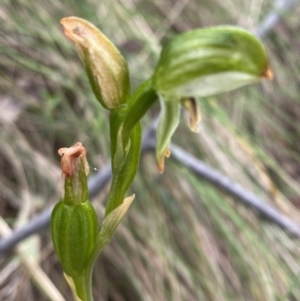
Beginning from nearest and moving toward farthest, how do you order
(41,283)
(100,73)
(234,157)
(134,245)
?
(100,73)
(41,283)
(134,245)
(234,157)

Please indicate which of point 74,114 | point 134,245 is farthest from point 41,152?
point 134,245

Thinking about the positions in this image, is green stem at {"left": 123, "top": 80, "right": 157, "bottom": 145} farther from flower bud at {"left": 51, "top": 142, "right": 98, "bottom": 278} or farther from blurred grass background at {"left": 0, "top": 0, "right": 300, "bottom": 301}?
blurred grass background at {"left": 0, "top": 0, "right": 300, "bottom": 301}

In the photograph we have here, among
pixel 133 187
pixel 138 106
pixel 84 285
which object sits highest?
pixel 138 106

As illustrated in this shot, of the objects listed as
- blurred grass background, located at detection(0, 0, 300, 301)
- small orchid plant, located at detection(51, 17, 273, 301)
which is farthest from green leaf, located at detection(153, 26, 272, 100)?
blurred grass background, located at detection(0, 0, 300, 301)

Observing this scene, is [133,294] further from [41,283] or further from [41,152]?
[41,152]

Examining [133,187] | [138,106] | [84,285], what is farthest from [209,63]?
[133,187]

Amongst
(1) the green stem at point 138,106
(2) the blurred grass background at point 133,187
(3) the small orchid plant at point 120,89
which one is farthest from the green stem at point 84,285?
(2) the blurred grass background at point 133,187

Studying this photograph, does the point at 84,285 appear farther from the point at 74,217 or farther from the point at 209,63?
the point at 209,63
